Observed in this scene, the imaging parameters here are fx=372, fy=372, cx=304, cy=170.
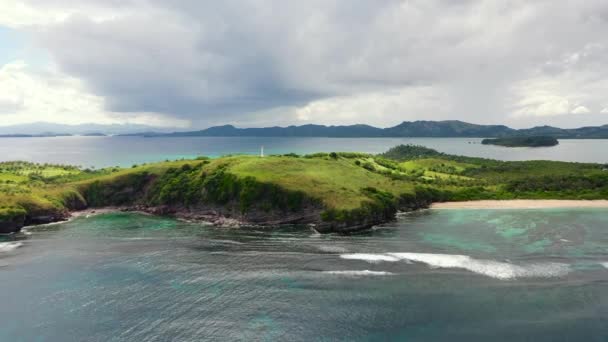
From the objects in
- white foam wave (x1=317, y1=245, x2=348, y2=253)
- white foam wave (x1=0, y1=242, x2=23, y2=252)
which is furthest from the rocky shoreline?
white foam wave (x1=317, y1=245, x2=348, y2=253)

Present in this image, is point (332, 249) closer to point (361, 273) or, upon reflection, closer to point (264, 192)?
point (361, 273)

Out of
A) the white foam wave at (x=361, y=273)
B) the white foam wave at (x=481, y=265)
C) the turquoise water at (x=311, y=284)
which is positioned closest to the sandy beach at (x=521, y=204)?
the turquoise water at (x=311, y=284)

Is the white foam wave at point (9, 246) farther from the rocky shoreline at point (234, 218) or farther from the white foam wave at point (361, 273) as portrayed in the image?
the white foam wave at point (361, 273)

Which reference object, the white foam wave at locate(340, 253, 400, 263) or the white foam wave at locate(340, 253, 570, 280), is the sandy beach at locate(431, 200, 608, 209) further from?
the white foam wave at locate(340, 253, 400, 263)

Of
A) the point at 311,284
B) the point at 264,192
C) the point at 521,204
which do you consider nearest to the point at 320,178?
the point at 264,192

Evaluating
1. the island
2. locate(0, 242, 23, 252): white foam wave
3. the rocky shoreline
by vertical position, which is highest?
the island

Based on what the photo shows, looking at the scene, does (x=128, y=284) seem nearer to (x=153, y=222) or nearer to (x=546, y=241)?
(x=153, y=222)

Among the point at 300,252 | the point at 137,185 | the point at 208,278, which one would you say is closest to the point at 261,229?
the point at 300,252
